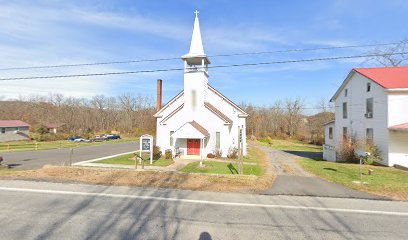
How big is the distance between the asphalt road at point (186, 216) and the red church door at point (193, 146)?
477 inches

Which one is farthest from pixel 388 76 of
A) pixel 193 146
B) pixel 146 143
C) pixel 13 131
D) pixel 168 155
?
pixel 13 131

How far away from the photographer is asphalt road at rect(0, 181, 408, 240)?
625cm

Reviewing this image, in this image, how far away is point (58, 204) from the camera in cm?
843

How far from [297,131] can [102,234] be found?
63577 mm

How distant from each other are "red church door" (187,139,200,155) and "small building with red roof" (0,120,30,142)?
52.7 m

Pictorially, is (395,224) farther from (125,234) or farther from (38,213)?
(38,213)

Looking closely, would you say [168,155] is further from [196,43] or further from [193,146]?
[196,43]

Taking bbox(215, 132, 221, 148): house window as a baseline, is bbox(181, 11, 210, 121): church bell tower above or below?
above

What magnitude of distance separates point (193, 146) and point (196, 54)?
867 centimetres

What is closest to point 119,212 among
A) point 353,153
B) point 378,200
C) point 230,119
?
point 378,200

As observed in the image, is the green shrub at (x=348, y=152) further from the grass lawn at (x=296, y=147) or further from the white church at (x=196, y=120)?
the grass lawn at (x=296, y=147)

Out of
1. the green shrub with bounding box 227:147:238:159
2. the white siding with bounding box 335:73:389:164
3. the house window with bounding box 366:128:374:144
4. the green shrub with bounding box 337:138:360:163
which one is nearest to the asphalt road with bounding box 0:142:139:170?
the green shrub with bounding box 227:147:238:159

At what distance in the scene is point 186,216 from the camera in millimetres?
7426

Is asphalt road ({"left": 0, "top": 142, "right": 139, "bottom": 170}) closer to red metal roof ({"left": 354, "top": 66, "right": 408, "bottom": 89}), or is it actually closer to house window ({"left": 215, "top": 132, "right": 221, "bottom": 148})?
house window ({"left": 215, "top": 132, "right": 221, "bottom": 148})
